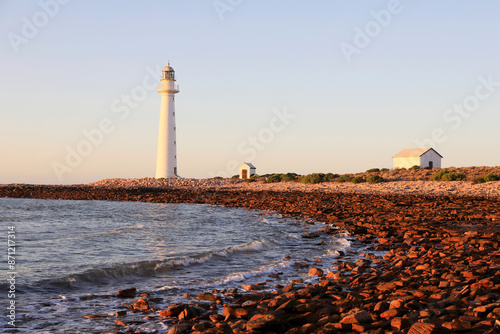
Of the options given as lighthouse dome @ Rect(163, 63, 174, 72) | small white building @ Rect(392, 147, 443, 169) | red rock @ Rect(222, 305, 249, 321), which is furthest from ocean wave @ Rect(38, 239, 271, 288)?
small white building @ Rect(392, 147, 443, 169)

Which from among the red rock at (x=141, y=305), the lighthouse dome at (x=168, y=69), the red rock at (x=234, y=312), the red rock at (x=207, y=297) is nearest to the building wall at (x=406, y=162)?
the lighthouse dome at (x=168, y=69)

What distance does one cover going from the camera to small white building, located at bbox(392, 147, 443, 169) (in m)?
55.8

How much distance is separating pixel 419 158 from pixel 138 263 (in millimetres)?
50416

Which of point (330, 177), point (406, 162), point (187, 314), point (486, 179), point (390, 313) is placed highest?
point (406, 162)

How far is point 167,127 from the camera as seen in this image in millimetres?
56406

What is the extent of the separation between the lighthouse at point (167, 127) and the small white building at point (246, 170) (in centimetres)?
1234

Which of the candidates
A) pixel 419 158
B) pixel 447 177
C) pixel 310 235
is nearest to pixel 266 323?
pixel 310 235

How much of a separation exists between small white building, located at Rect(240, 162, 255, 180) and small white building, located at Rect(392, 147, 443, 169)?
1980 centimetres

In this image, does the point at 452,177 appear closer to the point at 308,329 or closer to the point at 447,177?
the point at 447,177

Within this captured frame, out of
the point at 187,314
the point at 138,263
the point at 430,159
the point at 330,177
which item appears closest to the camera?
the point at 187,314

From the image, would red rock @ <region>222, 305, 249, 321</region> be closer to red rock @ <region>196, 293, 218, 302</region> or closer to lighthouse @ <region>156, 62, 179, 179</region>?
red rock @ <region>196, 293, 218, 302</region>

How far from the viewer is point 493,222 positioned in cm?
1697

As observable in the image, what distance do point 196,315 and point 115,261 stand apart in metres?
5.66

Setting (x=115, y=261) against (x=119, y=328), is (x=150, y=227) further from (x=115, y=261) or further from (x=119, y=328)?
(x=119, y=328)
